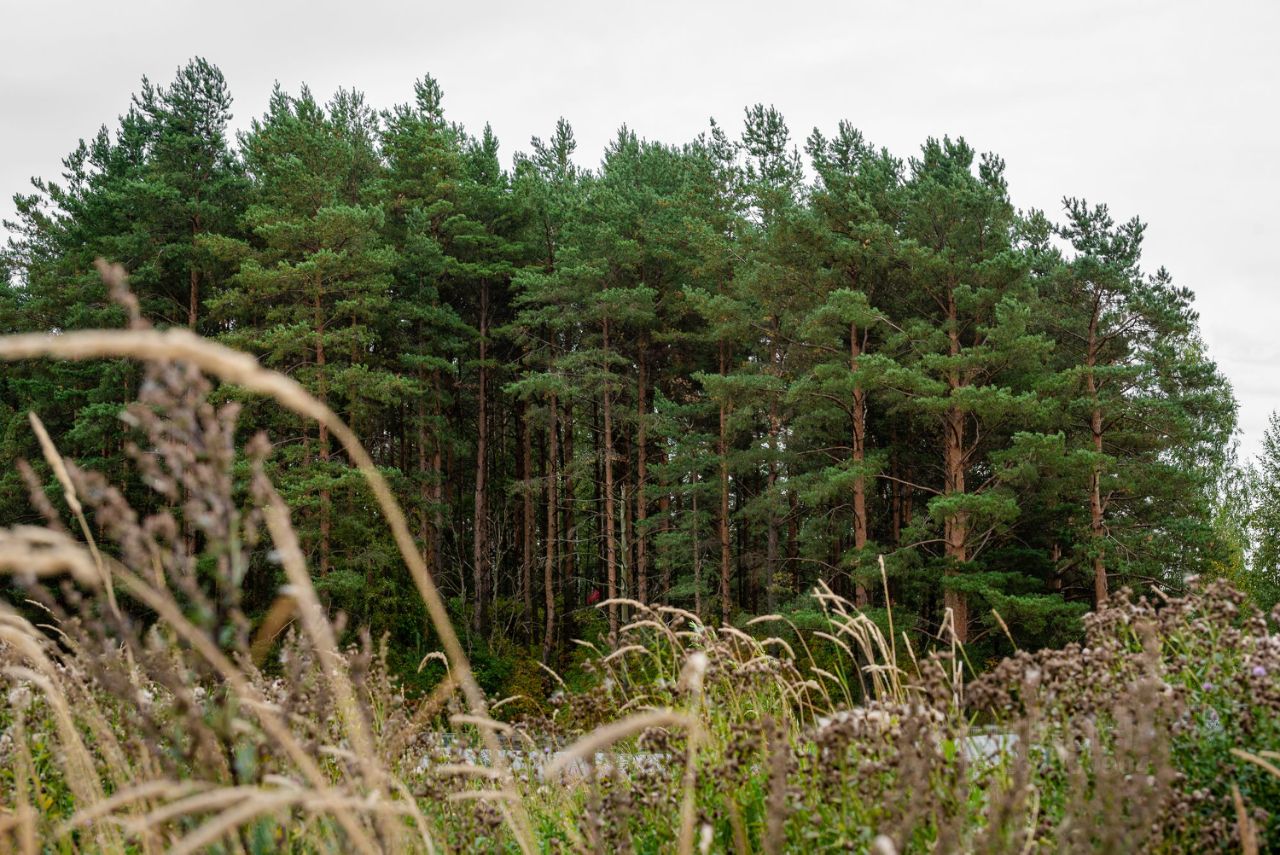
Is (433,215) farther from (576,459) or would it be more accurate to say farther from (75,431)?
(75,431)

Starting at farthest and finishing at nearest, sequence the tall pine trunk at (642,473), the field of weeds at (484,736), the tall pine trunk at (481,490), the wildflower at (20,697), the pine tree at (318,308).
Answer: the tall pine trunk at (481,490) → the tall pine trunk at (642,473) → the pine tree at (318,308) → the wildflower at (20,697) → the field of weeds at (484,736)

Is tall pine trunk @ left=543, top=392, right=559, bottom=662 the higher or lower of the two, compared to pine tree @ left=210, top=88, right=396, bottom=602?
lower

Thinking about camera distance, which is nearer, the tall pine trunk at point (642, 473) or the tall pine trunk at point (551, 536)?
the tall pine trunk at point (642, 473)

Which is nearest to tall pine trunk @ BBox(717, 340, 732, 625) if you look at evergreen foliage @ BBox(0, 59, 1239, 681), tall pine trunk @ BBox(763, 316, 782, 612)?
evergreen foliage @ BBox(0, 59, 1239, 681)

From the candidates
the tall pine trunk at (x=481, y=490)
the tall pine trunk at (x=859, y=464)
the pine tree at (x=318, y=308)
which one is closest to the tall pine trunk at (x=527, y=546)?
the tall pine trunk at (x=481, y=490)

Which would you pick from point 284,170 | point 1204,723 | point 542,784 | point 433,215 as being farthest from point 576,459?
point 1204,723

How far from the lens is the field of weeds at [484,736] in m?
1.11

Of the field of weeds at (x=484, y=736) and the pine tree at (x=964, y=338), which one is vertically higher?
the pine tree at (x=964, y=338)

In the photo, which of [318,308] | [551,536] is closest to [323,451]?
[318,308]

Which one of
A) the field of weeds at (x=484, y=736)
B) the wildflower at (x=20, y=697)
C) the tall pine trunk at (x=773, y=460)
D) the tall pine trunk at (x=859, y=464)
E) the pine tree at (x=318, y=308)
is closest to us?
the field of weeds at (x=484, y=736)

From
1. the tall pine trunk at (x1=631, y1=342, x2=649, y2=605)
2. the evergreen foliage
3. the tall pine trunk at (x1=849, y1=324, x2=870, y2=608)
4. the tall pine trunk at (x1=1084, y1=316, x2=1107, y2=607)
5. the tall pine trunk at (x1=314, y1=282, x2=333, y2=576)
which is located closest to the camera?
the tall pine trunk at (x1=1084, y1=316, x2=1107, y2=607)

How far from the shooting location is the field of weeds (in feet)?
3.64

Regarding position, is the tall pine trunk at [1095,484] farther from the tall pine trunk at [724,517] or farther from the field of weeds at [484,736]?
the field of weeds at [484,736]

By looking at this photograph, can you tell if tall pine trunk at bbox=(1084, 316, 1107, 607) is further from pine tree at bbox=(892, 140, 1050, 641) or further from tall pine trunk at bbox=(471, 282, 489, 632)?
tall pine trunk at bbox=(471, 282, 489, 632)
